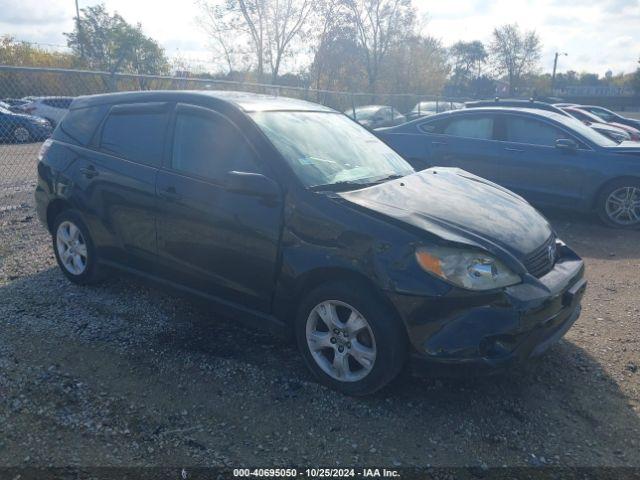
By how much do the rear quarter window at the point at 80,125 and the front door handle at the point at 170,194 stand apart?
1210mm

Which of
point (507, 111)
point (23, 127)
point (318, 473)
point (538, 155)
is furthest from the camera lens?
point (23, 127)

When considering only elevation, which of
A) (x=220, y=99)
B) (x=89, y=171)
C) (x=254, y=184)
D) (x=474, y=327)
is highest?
(x=220, y=99)

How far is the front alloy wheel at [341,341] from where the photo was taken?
3.04 m

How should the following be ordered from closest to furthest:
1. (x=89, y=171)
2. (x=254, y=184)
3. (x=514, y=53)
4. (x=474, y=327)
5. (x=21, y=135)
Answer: (x=474, y=327) < (x=254, y=184) < (x=89, y=171) < (x=21, y=135) < (x=514, y=53)

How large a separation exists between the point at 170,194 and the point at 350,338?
1730mm

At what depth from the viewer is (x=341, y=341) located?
3123mm

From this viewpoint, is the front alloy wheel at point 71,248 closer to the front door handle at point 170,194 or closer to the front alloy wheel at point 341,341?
the front door handle at point 170,194

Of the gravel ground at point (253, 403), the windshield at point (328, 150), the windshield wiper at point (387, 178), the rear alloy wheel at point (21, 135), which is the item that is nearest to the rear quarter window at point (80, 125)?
the gravel ground at point (253, 403)

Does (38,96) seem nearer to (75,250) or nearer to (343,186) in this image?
(75,250)

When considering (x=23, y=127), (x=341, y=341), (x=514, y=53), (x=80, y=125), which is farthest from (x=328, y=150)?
(x=514, y=53)

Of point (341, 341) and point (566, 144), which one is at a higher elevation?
point (566, 144)

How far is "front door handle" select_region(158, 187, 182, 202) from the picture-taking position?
373cm

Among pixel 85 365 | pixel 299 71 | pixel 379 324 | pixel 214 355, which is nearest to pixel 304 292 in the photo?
pixel 379 324

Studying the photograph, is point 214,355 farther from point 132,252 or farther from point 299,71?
point 299,71
